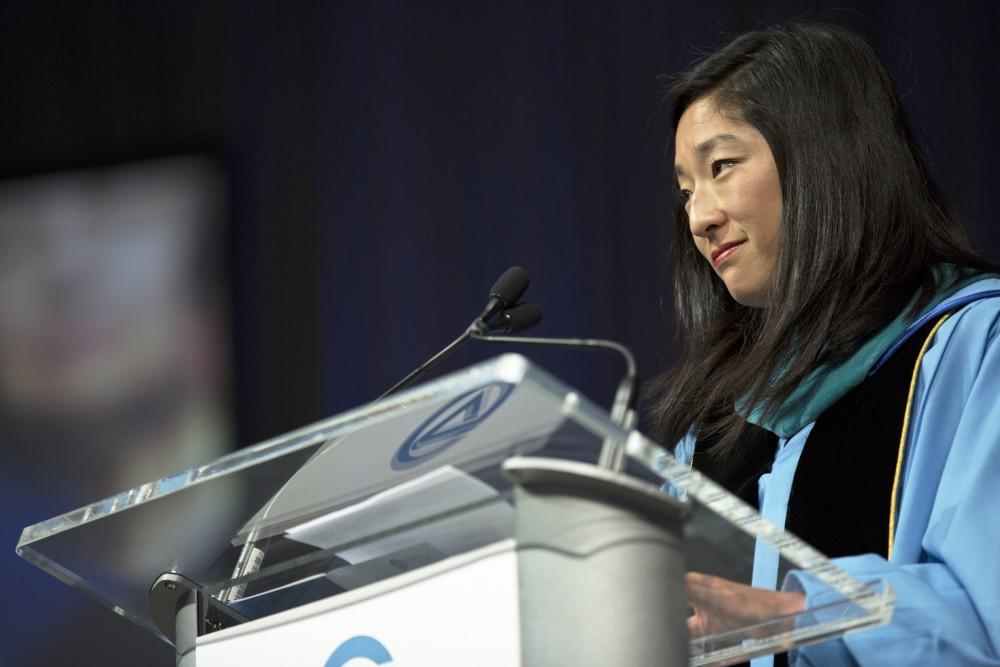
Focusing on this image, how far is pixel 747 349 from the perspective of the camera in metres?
2.16

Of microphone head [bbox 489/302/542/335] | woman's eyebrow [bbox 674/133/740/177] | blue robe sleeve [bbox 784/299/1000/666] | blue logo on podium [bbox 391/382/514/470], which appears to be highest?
woman's eyebrow [bbox 674/133/740/177]

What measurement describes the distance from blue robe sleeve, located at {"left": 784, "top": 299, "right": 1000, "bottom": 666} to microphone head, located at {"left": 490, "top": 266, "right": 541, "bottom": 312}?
1.81 feet

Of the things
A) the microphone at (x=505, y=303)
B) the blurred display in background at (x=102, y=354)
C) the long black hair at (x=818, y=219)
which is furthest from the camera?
the blurred display in background at (x=102, y=354)

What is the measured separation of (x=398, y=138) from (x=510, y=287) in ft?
6.99

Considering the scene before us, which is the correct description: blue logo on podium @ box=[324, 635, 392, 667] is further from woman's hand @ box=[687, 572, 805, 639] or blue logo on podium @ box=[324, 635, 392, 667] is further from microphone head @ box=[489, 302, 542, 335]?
microphone head @ box=[489, 302, 542, 335]

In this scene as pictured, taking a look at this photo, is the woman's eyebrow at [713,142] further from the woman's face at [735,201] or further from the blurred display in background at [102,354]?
the blurred display in background at [102,354]

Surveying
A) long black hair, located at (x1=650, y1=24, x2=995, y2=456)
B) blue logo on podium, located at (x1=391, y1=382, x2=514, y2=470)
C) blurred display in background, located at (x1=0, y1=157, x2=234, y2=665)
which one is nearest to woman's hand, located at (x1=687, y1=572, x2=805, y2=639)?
blue logo on podium, located at (x1=391, y1=382, x2=514, y2=470)

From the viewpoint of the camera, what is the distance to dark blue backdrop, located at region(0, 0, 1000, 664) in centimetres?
331

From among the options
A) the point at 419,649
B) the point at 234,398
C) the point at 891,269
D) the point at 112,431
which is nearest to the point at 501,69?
the point at 234,398

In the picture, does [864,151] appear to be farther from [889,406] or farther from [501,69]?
[501,69]

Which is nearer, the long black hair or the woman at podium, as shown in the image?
the woman at podium

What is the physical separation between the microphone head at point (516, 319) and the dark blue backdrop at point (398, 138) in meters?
1.50

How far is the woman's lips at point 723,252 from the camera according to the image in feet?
6.69

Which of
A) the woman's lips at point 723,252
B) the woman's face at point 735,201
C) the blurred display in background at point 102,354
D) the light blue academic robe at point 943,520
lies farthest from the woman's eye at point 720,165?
the blurred display in background at point 102,354
